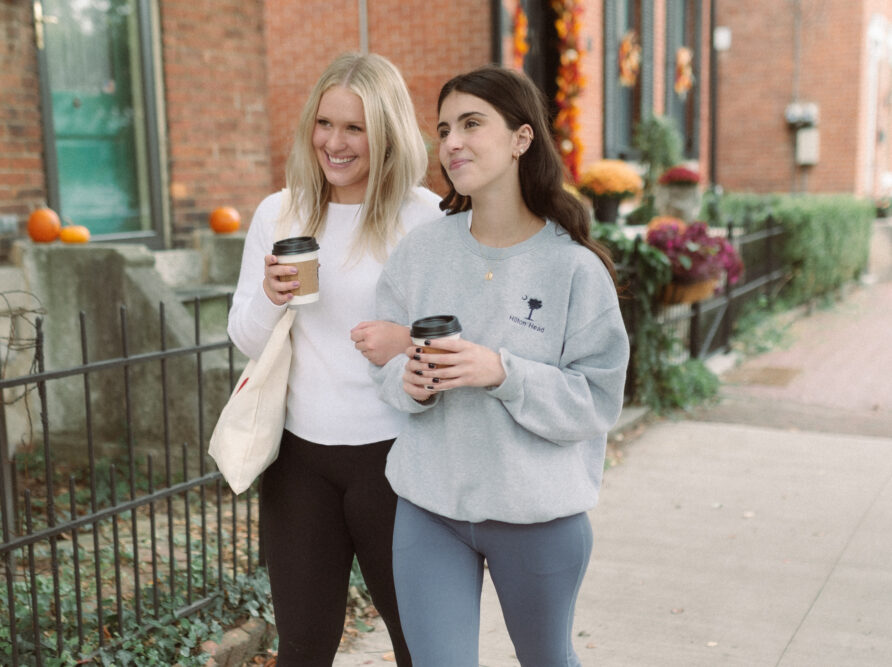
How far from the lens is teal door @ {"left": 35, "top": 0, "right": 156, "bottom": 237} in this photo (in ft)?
19.7

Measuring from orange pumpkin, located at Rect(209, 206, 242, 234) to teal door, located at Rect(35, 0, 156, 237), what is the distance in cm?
45

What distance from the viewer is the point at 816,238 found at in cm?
1103

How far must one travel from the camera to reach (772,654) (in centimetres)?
337

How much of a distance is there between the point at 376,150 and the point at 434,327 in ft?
2.12

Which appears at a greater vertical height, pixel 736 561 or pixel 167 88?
pixel 167 88

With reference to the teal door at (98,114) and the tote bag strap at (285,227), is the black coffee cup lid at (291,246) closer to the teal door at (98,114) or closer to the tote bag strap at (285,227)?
the tote bag strap at (285,227)

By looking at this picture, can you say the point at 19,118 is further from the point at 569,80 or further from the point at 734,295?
the point at 734,295

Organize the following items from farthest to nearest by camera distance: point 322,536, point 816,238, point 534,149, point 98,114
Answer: point 816,238
point 98,114
point 322,536
point 534,149

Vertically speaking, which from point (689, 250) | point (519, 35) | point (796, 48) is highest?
point (796, 48)

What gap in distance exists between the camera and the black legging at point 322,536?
7.51 ft

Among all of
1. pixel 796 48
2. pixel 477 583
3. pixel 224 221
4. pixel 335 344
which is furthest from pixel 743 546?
pixel 796 48

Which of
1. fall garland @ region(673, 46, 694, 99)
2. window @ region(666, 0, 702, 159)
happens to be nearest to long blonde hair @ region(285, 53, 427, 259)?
window @ region(666, 0, 702, 159)

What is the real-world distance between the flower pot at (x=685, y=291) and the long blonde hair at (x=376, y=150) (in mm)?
4601

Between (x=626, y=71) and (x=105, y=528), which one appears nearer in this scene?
(x=105, y=528)
